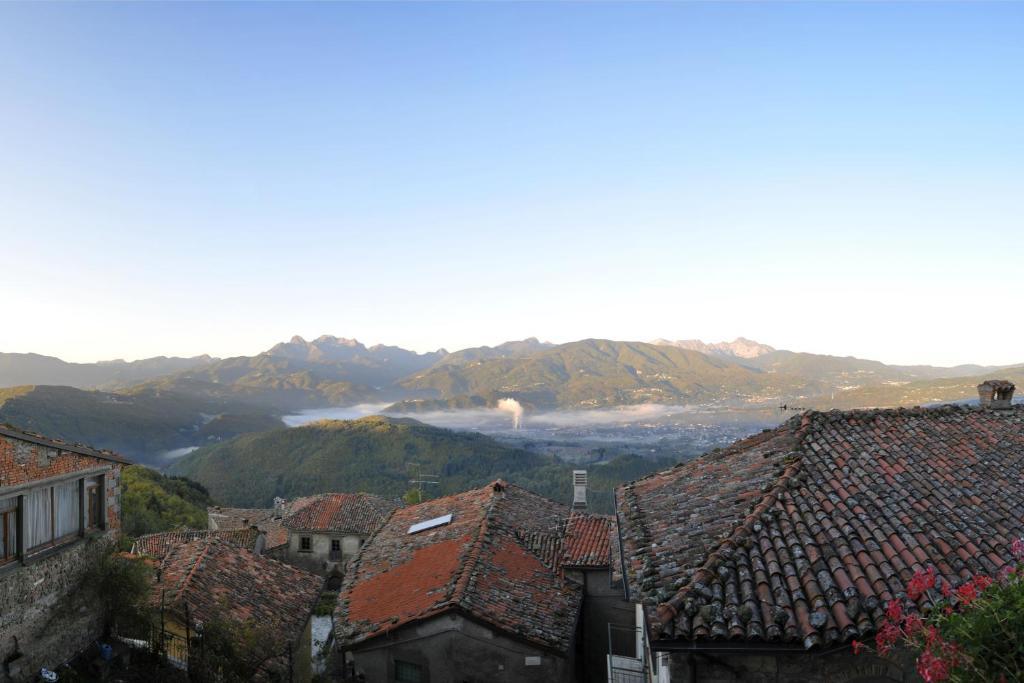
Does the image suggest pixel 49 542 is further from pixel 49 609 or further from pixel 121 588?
pixel 121 588

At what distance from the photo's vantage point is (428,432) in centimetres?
12675

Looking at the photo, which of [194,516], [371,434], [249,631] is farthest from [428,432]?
[249,631]

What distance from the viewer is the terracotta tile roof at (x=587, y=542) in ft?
60.2

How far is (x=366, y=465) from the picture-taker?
107 meters

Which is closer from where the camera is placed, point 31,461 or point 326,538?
point 31,461

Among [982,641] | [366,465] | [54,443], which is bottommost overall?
[366,465]

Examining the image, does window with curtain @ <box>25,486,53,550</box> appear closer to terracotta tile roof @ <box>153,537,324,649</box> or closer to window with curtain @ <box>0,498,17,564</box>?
window with curtain @ <box>0,498,17,564</box>

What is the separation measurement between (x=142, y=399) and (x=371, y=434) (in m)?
114

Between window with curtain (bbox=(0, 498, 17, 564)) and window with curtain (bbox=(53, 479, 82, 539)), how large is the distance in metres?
0.91

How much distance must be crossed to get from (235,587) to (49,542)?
277 inches

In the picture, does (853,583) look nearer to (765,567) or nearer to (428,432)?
(765,567)

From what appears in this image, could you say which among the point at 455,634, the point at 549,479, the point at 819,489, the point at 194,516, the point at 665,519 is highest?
the point at 819,489

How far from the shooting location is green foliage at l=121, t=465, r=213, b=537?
156ft

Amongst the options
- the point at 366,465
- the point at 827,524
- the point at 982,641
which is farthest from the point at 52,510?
the point at 366,465
